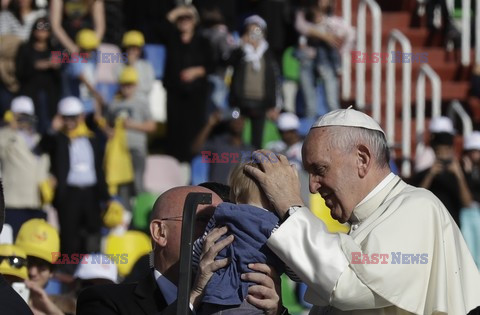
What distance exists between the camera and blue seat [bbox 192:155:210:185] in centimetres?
1241

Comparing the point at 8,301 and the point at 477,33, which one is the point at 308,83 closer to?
the point at 477,33

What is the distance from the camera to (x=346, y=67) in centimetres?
1502

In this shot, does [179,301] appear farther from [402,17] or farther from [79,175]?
[402,17]

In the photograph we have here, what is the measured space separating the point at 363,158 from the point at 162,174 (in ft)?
27.4

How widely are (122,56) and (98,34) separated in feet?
2.08

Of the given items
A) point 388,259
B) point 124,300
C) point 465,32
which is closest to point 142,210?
point 465,32

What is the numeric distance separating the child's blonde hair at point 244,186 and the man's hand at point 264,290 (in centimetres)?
26

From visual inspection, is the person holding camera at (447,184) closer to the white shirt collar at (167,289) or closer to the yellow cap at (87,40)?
the yellow cap at (87,40)

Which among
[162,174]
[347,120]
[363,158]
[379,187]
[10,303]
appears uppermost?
[347,120]

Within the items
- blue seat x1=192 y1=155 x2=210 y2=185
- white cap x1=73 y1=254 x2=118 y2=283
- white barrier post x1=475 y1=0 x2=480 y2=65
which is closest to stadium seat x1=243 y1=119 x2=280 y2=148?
blue seat x1=192 y1=155 x2=210 y2=185

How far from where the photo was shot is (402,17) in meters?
16.3

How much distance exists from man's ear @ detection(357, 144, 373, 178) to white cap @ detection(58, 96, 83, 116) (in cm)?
773

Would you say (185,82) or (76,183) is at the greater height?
(185,82)

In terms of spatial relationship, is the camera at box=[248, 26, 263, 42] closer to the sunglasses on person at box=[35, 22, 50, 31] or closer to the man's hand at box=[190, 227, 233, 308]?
the sunglasses on person at box=[35, 22, 50, 31]
